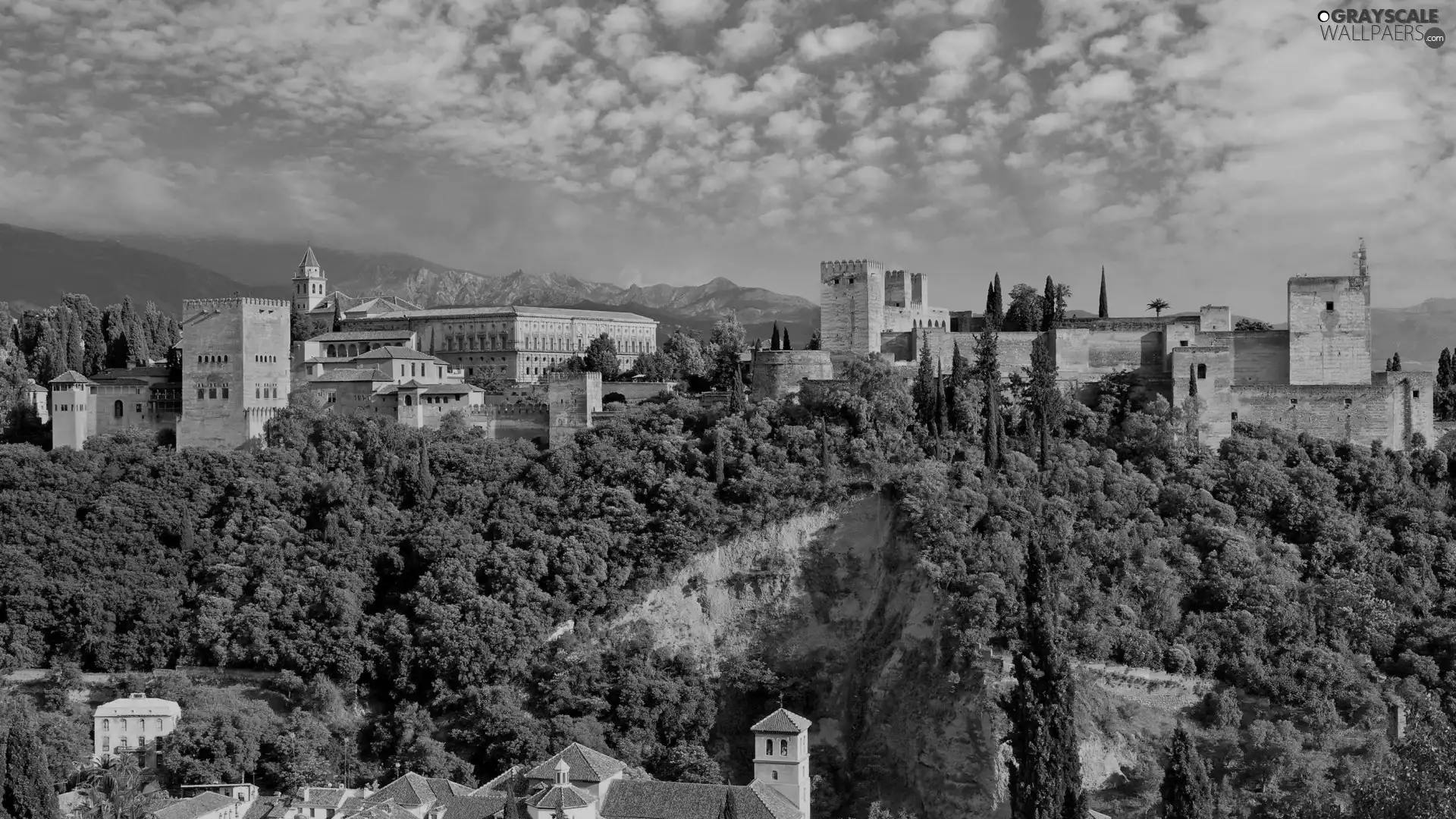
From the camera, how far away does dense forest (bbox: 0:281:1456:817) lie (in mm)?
36406

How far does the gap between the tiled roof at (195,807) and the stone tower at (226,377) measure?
1679 cm

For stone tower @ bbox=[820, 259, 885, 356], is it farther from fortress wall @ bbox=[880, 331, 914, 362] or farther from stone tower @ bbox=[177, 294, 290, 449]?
stone tower @ bbox=[177, 294, 290, 449]

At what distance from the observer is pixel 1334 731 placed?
112ft

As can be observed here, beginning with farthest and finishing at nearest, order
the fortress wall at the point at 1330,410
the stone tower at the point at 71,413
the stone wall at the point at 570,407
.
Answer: the stone tower at the point at 71,413 < the stone wall at the point at 570,407 < the fortress wall at the point at 1330,410

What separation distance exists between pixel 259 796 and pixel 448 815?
6.53m

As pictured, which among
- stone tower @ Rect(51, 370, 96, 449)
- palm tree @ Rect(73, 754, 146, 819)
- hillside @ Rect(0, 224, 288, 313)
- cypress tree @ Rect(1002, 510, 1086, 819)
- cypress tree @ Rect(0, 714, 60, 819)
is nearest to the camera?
cypress tree @ Rect(1002, 510, 1086, 819)

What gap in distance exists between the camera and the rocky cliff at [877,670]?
115 ft

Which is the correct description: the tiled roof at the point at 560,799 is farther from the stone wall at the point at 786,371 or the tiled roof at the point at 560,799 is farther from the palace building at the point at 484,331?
the palace building at the point at 484,331

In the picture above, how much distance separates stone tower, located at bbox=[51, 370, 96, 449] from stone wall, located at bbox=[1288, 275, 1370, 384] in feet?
127

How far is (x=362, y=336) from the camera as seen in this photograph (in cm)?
5584

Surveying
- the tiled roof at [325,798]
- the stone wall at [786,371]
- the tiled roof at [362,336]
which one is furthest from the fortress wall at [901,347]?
the tiled roof at [325,798]

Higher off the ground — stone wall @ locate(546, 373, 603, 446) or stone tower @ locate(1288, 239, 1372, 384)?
stone tower @ locate(1288, 239, 1372, 384)

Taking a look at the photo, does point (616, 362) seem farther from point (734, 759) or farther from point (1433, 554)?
point (1433, 554)

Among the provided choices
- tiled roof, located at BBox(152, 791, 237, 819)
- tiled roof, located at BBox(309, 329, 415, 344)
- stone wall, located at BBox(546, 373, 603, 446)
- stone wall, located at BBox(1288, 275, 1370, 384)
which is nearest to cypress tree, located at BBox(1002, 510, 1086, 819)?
stone wall, located at BBox(1288, 275, 1370, 384)
